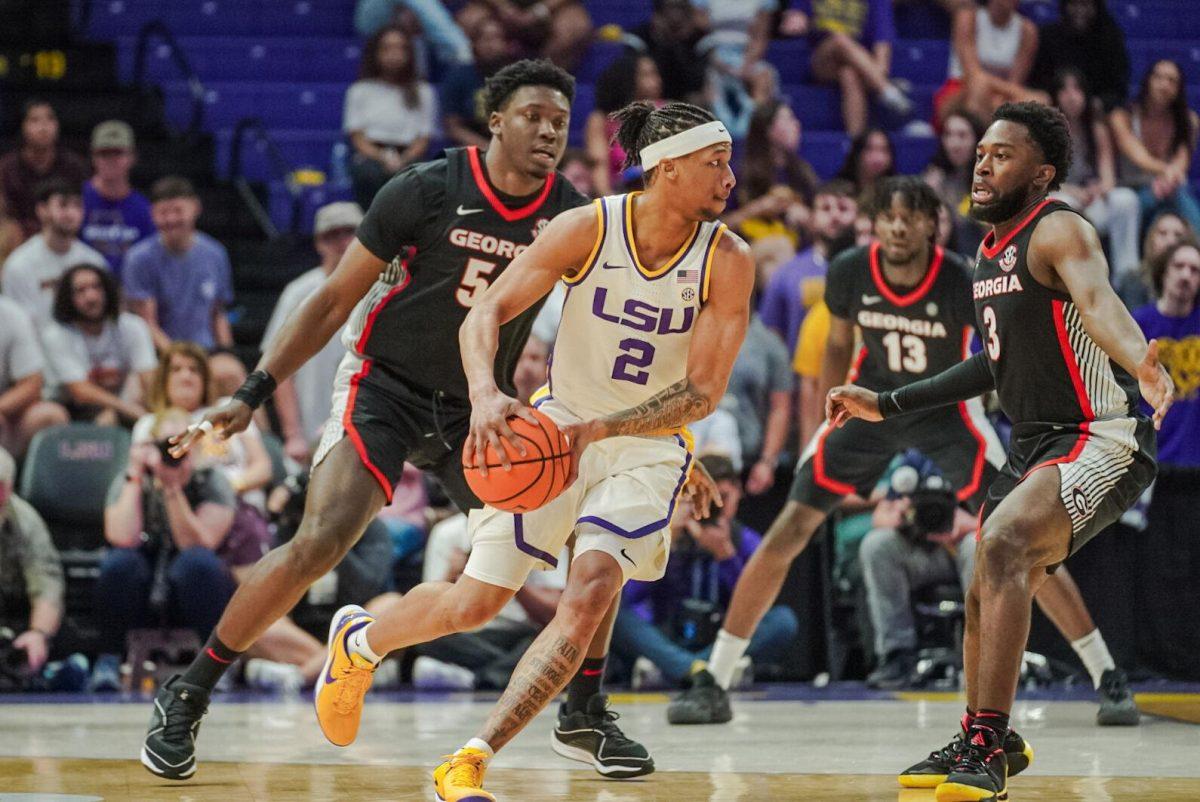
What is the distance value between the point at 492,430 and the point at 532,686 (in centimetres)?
66

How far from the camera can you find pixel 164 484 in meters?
8.05

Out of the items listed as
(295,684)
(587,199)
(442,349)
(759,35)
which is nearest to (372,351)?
(442,349)

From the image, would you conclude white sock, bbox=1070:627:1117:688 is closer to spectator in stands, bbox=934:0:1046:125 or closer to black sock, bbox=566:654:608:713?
black sock, bbox=566:654:608:713

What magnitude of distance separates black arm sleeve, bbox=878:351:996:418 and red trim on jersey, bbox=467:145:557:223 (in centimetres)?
122

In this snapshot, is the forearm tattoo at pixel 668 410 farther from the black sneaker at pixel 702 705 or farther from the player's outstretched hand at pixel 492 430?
the black sneaker at pixel 702 705

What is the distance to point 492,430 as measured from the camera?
437 centimetres

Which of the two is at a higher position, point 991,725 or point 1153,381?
point 1153,381

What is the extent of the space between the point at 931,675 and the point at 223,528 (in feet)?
10.7

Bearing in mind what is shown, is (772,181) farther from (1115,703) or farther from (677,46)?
(1115,703)

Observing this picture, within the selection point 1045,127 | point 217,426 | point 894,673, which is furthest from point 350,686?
point 894,673

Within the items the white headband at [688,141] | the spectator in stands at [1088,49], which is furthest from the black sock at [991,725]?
the spectator in stands at [1088,49]

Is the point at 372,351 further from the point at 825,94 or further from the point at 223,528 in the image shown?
the point at 825,94

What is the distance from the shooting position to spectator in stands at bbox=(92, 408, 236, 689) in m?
8.06

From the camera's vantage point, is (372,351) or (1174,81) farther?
(1174,81)
